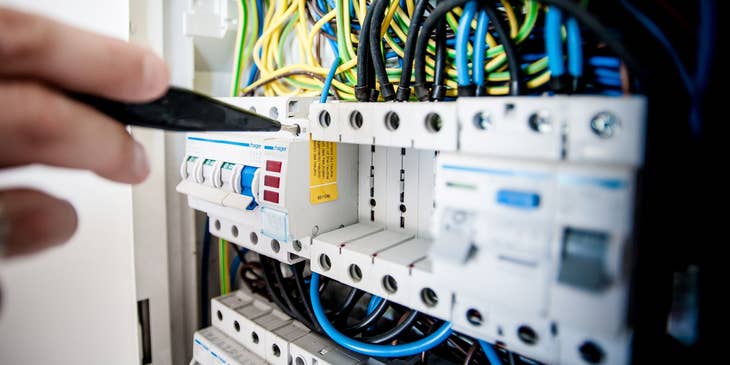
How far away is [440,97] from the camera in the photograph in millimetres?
812

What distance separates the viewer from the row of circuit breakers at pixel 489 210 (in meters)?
0.55

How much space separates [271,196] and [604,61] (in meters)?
0.61

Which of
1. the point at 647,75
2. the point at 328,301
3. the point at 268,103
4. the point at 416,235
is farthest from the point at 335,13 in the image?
the point at 328,301

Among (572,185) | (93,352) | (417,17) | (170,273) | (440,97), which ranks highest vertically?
(417,17)

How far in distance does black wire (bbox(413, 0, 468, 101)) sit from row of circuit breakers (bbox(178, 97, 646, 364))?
0.08 meters

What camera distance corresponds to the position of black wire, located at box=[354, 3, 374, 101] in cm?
88

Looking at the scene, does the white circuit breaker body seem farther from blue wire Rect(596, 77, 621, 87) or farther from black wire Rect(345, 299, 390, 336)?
blue wire Rect(596, 77, 621, 87)

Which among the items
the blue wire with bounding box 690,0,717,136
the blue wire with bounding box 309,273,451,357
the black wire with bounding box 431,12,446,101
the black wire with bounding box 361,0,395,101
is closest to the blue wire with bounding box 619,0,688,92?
the blue wire with bounding box 690,0,717,136

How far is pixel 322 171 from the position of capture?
3.13 ft

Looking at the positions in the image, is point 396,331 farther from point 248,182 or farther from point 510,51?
point 510,51

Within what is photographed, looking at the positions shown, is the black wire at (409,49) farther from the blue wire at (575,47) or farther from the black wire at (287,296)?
the black wire at (287,296)

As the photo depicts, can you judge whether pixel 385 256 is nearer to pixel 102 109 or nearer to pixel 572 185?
pixel 572 185

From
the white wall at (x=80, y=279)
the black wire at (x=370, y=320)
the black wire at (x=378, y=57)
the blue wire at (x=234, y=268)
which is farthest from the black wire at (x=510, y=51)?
the blue wire at (x=234, y=268)

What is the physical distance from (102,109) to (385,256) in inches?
19.7
